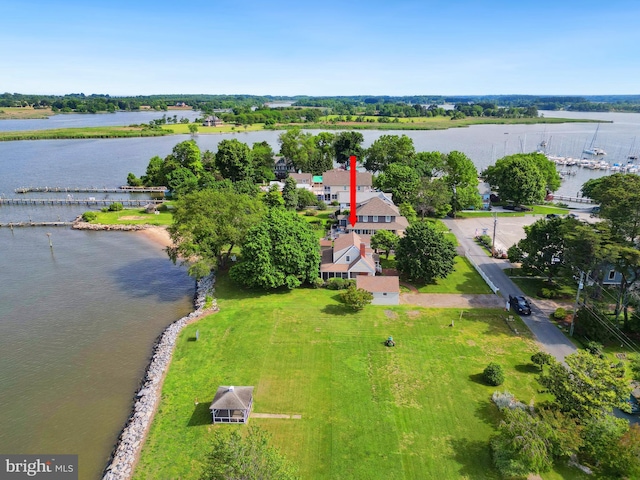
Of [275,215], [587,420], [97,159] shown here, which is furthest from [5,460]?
[97,159]

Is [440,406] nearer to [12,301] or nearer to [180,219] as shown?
[180,219]

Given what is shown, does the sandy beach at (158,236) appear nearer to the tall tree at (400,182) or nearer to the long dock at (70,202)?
the long dock at (70,202)

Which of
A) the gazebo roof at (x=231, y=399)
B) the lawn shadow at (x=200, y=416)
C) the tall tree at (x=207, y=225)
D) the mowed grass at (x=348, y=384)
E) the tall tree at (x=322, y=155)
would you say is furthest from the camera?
the tall tree at (x=322, y=155)

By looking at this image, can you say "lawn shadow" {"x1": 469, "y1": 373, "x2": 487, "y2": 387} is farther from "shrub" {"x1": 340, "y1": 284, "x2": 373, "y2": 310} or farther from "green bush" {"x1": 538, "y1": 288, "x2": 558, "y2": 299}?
"green bush" {"x1": 538, "y1": 288, "x2": 558, "y2": 299}

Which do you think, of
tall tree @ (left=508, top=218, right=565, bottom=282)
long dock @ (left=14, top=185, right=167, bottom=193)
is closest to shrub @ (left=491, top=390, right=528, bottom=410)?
tall tree @ (left=508, top=218, right=565, bottom=282)

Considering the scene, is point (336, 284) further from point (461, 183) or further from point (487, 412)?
point (461, 183)

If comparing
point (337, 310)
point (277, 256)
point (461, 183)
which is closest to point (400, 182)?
point (461, 183)

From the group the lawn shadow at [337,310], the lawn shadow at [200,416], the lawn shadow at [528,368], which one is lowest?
the lawn shadow at [200,416]

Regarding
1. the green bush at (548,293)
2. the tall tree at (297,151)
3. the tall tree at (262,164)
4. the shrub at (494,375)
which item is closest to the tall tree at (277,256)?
the shrub at (494,375)
